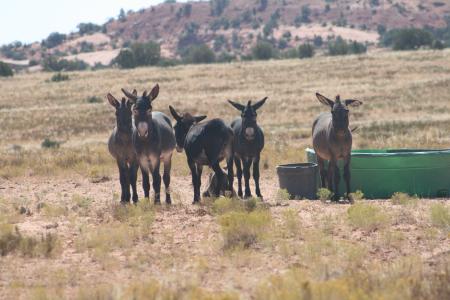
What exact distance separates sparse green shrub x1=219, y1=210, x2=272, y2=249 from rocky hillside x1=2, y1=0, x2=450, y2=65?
139 metres

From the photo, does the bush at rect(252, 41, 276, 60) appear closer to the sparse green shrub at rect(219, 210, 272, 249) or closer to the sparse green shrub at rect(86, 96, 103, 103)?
the sparse green shrub at rect(86, 96, 103, 103)

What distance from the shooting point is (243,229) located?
38.2ft

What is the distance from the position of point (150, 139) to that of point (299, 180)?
362cm

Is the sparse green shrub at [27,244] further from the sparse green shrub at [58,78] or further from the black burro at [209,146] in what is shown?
the sparse green shrub at [58,78]

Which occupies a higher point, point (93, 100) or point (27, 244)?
point (27, 244)

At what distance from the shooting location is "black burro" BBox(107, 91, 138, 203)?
15812 mm

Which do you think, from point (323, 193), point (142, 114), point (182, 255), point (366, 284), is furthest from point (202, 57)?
point (366, 284)

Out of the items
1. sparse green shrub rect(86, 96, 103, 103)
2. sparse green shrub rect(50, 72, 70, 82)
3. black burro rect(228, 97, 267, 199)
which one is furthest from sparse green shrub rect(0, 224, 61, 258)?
sparse green shrub rect(50, 72, 70, 82)

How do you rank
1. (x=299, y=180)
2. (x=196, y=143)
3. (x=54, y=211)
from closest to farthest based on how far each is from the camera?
(x=54, y=211) < (x=196, y=143) < (x=299, y=180)

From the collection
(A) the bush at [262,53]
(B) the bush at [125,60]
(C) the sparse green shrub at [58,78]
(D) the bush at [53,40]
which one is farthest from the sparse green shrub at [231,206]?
(D) the bush at [53,40]

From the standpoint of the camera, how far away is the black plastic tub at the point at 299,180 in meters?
17.1

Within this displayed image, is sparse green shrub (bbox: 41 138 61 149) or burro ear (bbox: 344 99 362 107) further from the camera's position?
sparse green shrub (bbox: 41 138 61 149)

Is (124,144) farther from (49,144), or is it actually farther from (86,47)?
(86,47)

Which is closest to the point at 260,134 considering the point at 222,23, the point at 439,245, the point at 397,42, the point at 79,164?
the point at 439,245
